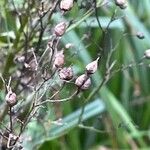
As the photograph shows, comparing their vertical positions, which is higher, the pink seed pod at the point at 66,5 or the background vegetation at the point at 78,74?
the pink seed pod at the point at 66,5

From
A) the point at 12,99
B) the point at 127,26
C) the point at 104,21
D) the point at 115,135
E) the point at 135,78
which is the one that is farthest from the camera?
the point at 135,78

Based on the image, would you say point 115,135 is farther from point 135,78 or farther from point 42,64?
point 42,64

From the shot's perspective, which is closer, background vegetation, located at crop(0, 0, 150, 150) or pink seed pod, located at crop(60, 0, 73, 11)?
pink seed pod, located at crop(60, 0, 73, 11)

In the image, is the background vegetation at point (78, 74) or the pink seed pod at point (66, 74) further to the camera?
the background vegetation at point (78, 74)

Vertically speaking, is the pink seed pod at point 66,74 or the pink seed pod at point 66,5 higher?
the pink seed pod at point 66,5

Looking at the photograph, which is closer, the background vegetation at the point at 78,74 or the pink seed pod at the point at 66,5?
the pink seed pod at the point at 66,5

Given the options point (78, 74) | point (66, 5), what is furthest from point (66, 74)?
point (78, 74)

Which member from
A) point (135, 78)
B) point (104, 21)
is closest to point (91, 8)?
point (104, 21)

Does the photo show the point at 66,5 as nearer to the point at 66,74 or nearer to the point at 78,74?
the point at 66,74
